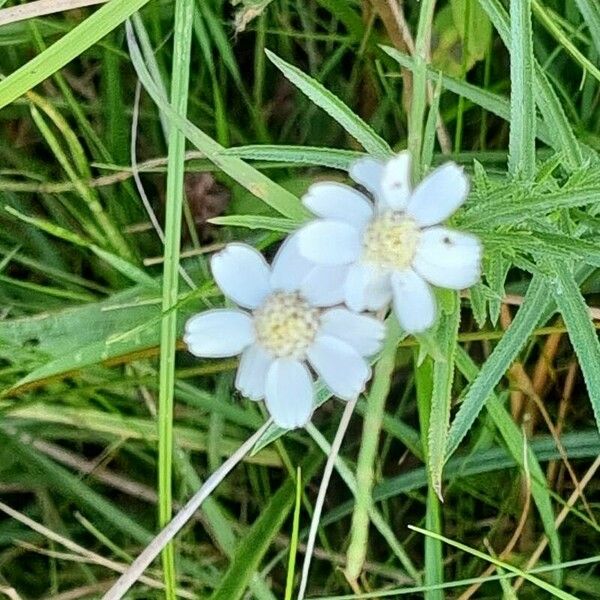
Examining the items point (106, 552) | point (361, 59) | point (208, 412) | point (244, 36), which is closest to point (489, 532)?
point (208, 412)

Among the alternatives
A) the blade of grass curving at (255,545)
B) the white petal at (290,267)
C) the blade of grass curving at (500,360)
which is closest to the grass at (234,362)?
the blade of grass curving at (255,545)

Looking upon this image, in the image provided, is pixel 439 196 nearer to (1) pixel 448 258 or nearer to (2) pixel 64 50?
(1) pixel 448 258

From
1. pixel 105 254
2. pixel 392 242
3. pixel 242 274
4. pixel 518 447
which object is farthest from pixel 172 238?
pixel 518 447

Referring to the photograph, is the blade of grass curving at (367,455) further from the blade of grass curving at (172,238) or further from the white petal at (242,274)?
the blade of grass curving at (172,238)

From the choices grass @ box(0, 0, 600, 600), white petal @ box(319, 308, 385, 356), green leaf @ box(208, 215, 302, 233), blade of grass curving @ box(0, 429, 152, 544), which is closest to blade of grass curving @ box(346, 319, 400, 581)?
white petal @ box(319, 308, 385, 356)

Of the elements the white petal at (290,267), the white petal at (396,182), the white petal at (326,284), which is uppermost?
the white petal at (396,182)

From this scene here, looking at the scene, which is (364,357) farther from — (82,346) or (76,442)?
(76,442)
